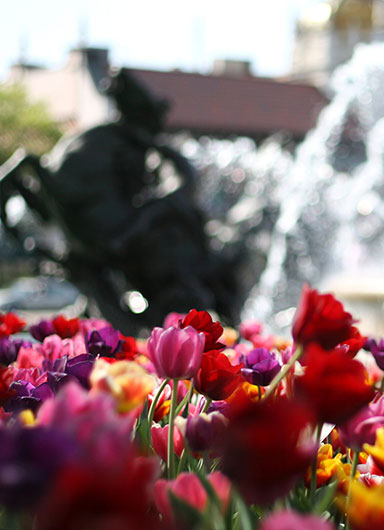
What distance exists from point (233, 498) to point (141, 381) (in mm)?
216

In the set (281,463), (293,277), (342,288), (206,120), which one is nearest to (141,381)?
(281,463)

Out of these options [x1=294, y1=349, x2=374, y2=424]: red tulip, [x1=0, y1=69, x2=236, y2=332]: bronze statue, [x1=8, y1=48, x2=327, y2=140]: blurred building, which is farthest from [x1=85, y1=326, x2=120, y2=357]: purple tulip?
[x1=8, y1=48, x2=327, y2=140]: blurred building

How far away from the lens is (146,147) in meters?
6.86

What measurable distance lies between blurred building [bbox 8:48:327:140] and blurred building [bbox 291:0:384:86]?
2308cm

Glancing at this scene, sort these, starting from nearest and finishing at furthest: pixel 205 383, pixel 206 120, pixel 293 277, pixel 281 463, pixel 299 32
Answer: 1. pixel 281 463
2. pixel 205 383
3. pixel 293 277
4. pixel 206 120
5. pixel 299 32

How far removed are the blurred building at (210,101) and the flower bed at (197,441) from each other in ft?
121

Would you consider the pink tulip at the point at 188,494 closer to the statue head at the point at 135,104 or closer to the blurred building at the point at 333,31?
the statue head at the point at 135,104

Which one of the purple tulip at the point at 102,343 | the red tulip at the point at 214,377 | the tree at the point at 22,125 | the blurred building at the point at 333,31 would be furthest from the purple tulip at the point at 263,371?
the blurred building at the point at 333,31

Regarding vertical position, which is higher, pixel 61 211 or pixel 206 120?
pixel 61 211

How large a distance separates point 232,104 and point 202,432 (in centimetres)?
4062

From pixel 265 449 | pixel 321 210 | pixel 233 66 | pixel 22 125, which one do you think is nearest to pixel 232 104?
pixel 22 125

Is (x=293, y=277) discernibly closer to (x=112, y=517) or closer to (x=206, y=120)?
(x=112, y=517)

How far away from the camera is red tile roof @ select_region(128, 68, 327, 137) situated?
130ft

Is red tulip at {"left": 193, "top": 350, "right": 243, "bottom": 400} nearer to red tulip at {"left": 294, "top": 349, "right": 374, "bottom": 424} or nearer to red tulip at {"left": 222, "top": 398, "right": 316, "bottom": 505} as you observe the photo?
red tulip at {"left": 294, "top": 349, "right": 374, "bottom": 424}
